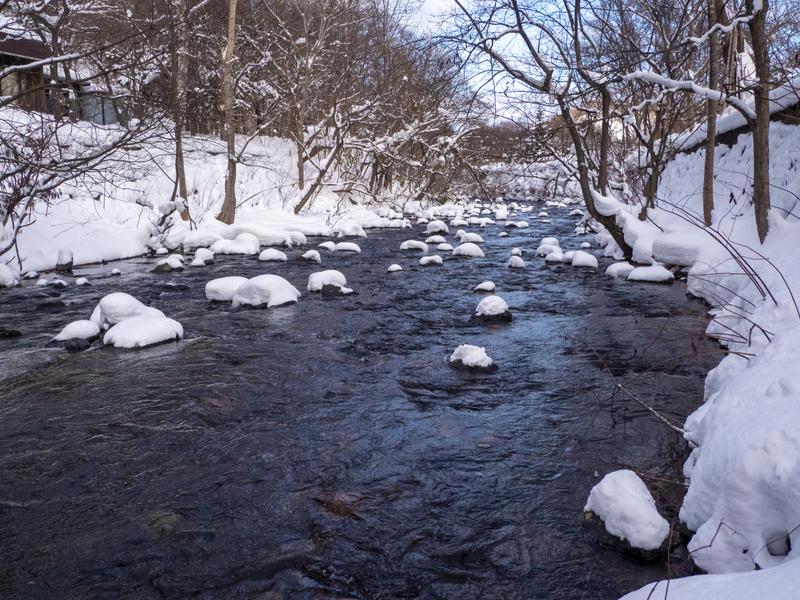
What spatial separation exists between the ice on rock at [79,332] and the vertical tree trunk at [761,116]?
6.49 metres

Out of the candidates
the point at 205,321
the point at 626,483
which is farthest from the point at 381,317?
the point at 626,483

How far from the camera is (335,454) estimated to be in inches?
141

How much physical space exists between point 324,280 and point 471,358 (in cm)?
353

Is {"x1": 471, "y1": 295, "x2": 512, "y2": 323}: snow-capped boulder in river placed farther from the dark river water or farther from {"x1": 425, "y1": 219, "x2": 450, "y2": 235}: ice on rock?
{"x1": 425, "y1": 219, "x2": 450, "y2": 235}: ice on rock

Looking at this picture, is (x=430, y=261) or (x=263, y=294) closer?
(x=263, y=294)

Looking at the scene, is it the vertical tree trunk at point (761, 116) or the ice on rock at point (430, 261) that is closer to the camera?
the vertical tree trunk at point (761, 116)

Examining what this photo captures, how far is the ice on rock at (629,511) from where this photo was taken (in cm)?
254

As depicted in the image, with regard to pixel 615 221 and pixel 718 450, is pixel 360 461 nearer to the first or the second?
pixel 718 450

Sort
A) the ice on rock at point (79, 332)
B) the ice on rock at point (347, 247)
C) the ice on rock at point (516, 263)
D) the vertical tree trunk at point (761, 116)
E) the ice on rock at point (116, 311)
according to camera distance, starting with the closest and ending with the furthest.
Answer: the vertical tree trunk at point (761, 116) → the ice on rock at point (79, 332) → the ice on rock at point (116, 311) → the ice on rock at point (516, 263) → the ice on rock at point (347, 247)

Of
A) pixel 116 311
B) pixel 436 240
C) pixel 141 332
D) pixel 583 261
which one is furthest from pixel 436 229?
pixel 141 332

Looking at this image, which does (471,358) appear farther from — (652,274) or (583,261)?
(583,261)

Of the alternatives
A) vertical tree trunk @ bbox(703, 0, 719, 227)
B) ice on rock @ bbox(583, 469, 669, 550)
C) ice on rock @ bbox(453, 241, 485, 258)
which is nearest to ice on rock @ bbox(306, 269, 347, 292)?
ice on rock @ bbox(453, 241, 485, 258)

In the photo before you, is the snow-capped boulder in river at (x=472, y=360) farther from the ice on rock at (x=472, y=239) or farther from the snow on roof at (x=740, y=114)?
the ice on rock at (x=472, y=239)

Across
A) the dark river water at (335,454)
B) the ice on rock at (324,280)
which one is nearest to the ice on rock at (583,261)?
the dark river water at (335,454)
